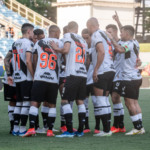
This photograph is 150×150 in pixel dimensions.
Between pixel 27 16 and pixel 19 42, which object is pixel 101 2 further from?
pixel 19 42

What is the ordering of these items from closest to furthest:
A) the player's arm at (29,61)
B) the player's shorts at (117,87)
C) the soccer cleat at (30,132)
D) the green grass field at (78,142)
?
the green grass field at (78,142), the soccer cleat at (30,132), the player's arm at (29,61), the player's shorts at (117,87)

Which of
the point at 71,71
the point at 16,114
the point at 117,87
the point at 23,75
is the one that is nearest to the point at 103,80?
the point at 71,71

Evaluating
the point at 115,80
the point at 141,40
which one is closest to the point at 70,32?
the point at 115,80

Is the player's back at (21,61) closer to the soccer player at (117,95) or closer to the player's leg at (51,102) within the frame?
the player's leg at (51,102)

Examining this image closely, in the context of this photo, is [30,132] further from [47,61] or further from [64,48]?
[64,48]

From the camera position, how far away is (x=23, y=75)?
315 inches

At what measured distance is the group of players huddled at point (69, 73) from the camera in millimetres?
7656

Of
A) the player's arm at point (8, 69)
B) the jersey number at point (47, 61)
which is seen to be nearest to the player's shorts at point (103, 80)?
the jersey number at point (47, 61)

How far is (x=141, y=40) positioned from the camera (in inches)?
1801

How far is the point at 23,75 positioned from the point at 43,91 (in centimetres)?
52

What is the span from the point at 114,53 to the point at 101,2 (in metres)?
30.5

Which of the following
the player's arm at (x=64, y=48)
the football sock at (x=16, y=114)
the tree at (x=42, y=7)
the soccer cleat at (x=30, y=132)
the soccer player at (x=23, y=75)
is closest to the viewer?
the player's arm at (x=64, y=48)

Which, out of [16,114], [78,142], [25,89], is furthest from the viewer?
[16,114]

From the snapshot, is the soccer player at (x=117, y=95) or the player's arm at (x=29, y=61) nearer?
the player's arm at (x=29, y=61)
